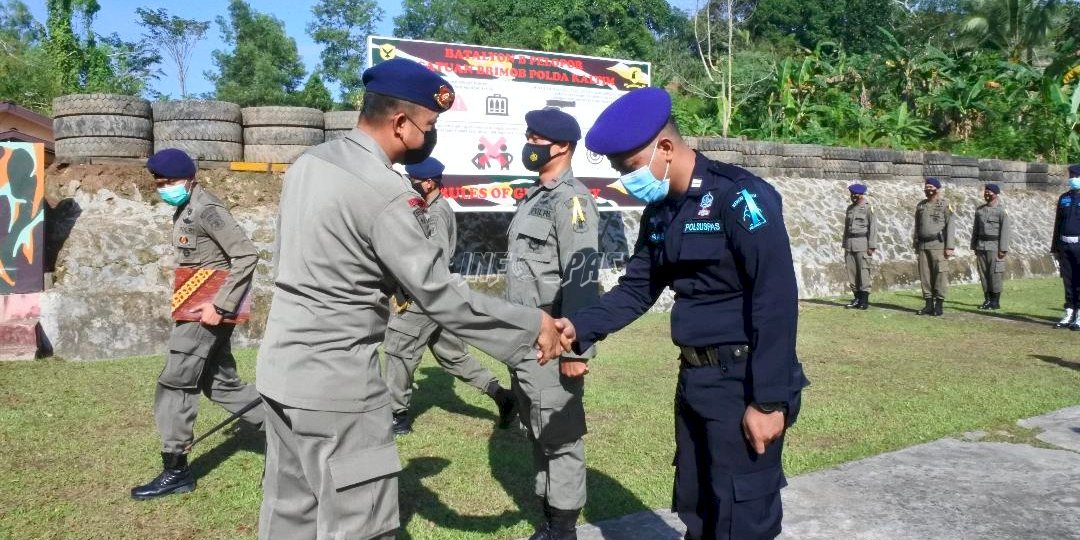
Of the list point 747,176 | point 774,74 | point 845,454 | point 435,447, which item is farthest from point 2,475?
point 774,74

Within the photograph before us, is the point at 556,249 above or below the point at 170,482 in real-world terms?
above

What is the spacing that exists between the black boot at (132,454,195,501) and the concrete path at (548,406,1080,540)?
7.25 ft

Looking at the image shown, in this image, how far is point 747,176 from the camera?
109 inches

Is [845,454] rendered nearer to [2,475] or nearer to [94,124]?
[2,475]

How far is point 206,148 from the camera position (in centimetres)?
989

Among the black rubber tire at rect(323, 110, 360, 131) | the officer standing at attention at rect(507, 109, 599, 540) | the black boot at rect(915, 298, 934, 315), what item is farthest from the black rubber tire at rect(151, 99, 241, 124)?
the black boot at rect(915, 298, 934, 315)

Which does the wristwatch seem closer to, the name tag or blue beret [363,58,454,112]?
the name tag

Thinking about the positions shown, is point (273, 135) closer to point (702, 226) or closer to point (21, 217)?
point (21, 217)

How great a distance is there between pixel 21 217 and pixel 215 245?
444 centimetres

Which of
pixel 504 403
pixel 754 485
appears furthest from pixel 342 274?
pixel 504 403

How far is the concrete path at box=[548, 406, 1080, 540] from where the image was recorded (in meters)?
4.02

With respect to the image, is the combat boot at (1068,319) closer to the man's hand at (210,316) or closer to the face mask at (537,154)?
the face mask at (537,154)

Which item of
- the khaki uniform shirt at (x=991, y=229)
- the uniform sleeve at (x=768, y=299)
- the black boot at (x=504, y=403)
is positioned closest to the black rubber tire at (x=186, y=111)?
the black boot at (x=504, y=403)

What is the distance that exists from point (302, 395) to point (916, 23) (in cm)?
5152
